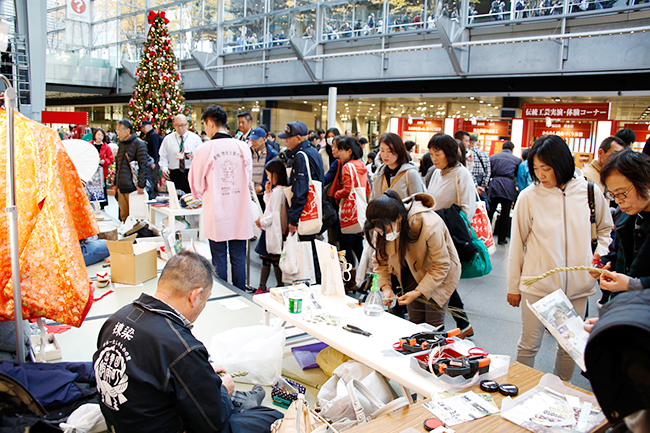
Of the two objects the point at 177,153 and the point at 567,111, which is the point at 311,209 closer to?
the point at 177,153

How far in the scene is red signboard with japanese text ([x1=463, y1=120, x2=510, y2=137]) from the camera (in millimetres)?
10297

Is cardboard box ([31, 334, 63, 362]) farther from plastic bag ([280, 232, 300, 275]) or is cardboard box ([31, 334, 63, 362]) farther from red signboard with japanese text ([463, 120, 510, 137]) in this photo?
red signboard with japanese text ([463, 120, 510, 137])

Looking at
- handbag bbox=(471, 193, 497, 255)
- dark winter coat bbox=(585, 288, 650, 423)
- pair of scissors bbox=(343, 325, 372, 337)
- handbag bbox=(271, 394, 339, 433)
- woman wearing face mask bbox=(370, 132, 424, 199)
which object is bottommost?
handbag bbox=(271, 394, 339, 433)

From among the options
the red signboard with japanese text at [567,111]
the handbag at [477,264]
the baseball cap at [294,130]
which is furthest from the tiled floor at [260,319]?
the red signboard with japanese text at [567,111]

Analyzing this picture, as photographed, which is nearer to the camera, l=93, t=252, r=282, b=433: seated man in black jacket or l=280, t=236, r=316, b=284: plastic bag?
l=93, t=252, r=282, b=433: seated man in black jacket

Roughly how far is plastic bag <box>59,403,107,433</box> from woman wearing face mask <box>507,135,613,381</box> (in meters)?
2.09

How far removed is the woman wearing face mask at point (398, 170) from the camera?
12.7 ft

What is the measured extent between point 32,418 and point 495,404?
1742mm

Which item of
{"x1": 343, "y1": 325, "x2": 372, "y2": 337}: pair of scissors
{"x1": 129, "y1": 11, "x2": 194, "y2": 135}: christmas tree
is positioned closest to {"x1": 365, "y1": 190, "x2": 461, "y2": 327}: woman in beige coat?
{"x1": 343, "y1": 325, "x2": 372, "y2": 337}: pair of scissors

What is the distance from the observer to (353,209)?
4707mm

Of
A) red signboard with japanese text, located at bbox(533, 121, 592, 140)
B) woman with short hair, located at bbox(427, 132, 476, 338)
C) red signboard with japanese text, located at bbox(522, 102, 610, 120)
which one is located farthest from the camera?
red signboard with japanese text, located at bbox(533, 121, 592, 140)

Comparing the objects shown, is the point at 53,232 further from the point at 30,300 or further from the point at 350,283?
the point at 350,283

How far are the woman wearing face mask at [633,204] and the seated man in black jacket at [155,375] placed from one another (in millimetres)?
1687

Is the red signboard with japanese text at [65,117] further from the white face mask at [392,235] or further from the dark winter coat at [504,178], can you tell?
the dark winter coat at [504,178]
